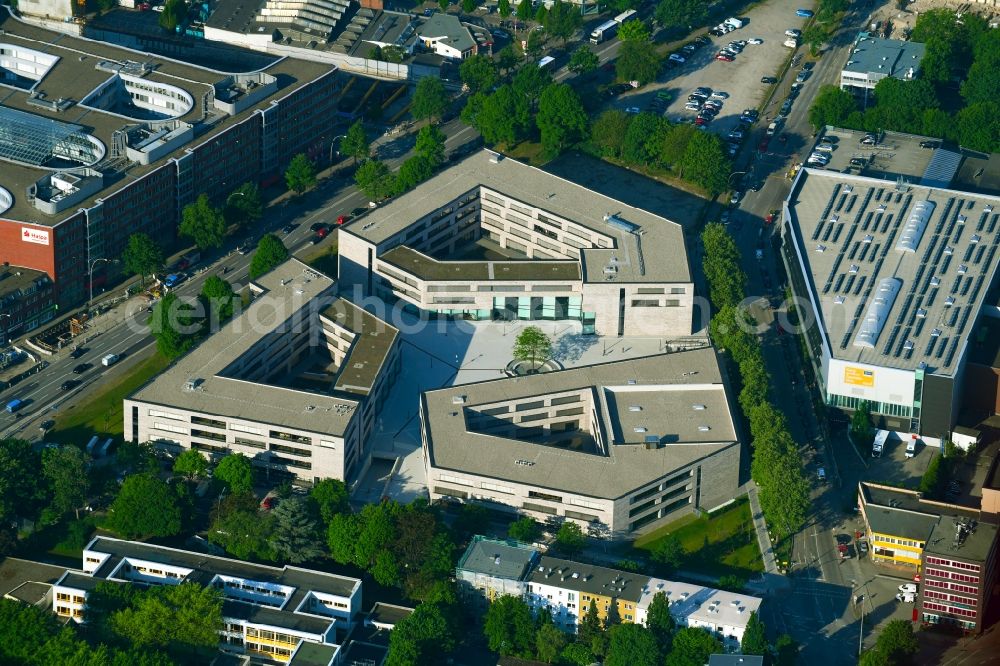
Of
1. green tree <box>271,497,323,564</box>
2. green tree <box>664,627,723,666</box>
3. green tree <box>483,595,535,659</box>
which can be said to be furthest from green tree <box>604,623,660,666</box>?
green tree <box>271,497,323,564</box>

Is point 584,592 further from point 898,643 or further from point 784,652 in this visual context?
point 898,643

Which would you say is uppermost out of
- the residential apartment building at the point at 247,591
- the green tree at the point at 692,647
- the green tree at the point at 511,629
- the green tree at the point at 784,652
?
the green tree at the point at 692,647

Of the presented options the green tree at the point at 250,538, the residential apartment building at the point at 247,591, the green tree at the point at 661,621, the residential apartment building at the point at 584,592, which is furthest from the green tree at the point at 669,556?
the green tree at the point at 250,538

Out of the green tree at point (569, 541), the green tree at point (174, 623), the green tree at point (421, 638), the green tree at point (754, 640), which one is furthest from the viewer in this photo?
the green tree at point (569, 541)

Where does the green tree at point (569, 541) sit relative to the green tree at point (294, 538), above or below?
above

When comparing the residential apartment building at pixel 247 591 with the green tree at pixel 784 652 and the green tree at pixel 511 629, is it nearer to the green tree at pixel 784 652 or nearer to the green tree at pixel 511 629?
the green tree at pixel 511 629

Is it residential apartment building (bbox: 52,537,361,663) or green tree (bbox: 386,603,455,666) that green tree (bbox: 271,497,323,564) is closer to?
residential apartment building (bbox: 52,537,361,663)
